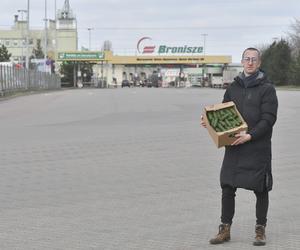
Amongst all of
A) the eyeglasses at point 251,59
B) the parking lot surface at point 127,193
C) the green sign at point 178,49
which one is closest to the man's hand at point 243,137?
the eyeglasses at point 251,59

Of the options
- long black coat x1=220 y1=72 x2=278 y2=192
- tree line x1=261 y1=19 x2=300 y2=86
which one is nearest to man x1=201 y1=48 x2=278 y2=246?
long black coat x1=220 y1=72 x2=278 y2=192

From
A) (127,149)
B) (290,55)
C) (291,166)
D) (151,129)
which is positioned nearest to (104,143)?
(127,149)

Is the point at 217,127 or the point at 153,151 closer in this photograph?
the point at 217,127

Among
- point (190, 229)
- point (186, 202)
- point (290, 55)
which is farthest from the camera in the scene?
point (290, 55)

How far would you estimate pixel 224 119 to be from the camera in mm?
5695

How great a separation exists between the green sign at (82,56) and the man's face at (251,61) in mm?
95551

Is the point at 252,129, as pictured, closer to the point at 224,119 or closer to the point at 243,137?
the point at 243,137

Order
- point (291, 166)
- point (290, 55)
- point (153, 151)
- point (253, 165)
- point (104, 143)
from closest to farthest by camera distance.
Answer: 1. point (253, 165)
2. point (291, 166)
3. point (153, 151)
4. point (104, 143)
5. point (290, 55)

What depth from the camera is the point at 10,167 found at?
10938 mm

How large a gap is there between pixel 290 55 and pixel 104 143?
7392 centimetres

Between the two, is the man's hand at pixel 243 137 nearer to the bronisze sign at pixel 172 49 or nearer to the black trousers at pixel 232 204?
the black trousers at pixel 232 204

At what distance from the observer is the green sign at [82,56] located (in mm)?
100600

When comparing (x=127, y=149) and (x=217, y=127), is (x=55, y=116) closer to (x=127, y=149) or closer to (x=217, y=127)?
(x=127, y=149)

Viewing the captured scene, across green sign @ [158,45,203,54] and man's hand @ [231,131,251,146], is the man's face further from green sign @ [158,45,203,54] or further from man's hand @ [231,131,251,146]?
green sign @ [158,45,203,54]
